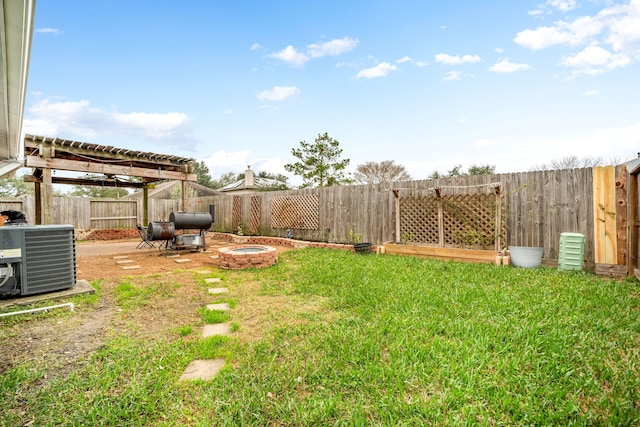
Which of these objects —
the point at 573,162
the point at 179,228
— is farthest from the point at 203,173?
the point at 573,162

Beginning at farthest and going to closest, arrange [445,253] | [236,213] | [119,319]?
[236,213] < [445,253] < [119,319]

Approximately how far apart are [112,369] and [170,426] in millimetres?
897

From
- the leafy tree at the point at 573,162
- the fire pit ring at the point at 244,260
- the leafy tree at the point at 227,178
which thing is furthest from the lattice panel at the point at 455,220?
the leafy tree at the point at 227,178

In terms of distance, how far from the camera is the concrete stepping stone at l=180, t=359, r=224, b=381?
6.48ft

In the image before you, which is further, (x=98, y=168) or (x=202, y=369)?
(x=98, y=168)

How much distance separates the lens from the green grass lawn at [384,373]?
5.11 feet

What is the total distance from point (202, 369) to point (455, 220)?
6.07m

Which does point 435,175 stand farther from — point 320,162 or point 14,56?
point 14,56

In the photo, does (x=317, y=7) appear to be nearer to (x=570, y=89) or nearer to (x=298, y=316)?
(x=570, y=89)

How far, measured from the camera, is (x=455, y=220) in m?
6.52

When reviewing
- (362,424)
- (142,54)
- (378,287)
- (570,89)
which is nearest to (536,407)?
(362,424)

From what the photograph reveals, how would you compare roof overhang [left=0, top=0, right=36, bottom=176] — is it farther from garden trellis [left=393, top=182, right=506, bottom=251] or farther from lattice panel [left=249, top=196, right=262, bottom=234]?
lattice panel [left=249, top=196, right=262, bottom=234]

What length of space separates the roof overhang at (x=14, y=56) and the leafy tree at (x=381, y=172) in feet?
71.0

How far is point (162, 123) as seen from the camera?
15766 millimetres
